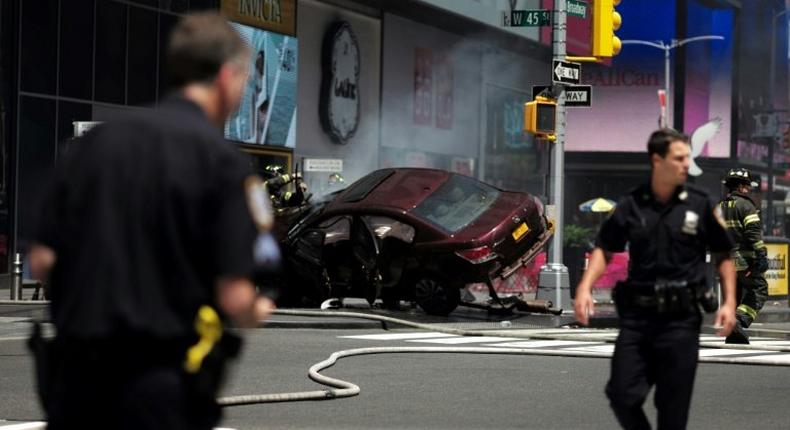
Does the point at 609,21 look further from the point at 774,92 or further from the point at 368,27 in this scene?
the point at 774,92

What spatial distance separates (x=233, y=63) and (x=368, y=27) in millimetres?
39618

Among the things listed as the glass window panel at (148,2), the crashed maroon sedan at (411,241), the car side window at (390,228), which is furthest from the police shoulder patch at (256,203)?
the glass window panel at (148,2)

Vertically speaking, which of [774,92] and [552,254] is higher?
[774,92]

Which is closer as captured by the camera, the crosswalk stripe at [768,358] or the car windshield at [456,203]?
the crosswalk stripe at [768,358]

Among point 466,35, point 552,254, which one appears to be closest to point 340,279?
point 552,254

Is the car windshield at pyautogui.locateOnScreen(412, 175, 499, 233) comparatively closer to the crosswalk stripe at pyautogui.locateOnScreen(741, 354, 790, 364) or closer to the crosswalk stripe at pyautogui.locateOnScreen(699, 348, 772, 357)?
the crosswalk stripe at pyautogui.locateOnScreen(699, 348, 772, 357)

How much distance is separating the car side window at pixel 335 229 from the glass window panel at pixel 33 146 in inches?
386

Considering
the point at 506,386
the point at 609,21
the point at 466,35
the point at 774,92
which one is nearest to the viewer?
the point at 506,386

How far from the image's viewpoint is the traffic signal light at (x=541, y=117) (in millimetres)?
21328

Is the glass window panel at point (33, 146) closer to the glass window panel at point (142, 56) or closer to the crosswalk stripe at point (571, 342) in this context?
the glass window panel at point (142, 56)

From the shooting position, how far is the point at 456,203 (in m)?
19.8

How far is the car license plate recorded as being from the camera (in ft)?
62.9

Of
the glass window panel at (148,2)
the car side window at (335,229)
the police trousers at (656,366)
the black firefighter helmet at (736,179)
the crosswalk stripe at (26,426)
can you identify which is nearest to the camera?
the police trousers at (656,366)

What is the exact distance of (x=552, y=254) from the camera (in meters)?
22.0
